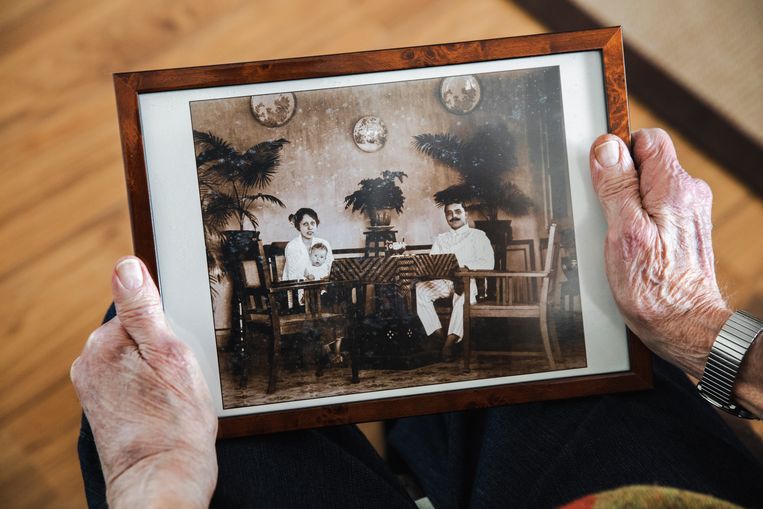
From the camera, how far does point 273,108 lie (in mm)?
683

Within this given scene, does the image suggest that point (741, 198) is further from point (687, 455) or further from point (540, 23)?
point (687, 455)

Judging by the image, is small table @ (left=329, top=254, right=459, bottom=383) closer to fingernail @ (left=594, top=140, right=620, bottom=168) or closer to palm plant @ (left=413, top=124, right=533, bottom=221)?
palm plant @ (left=413, top=124, right=533, bottom=221)

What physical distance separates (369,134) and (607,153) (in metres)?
0.30

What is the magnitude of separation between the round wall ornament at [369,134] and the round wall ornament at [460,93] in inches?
3.4

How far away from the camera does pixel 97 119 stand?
1073mm

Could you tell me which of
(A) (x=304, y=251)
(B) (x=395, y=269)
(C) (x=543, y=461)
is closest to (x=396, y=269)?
(B) (x=395, y=269)

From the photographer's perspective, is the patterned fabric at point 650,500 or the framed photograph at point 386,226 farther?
the framed photograph at point 386,226

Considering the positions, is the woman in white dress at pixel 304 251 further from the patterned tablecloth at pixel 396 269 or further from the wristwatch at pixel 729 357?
the wristwatch at pixel 729 357

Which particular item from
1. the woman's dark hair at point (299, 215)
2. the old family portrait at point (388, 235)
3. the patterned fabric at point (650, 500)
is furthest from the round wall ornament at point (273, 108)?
the patterned fabric at point (650, 500)

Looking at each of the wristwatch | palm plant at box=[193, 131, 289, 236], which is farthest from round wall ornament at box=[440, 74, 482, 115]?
the wristwatch

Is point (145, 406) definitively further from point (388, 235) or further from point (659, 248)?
point (659, 248)

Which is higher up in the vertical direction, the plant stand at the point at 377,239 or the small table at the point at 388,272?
the plant stand at the point at 377,239

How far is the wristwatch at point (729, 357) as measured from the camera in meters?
0.66

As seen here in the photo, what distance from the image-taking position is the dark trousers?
690 mm
